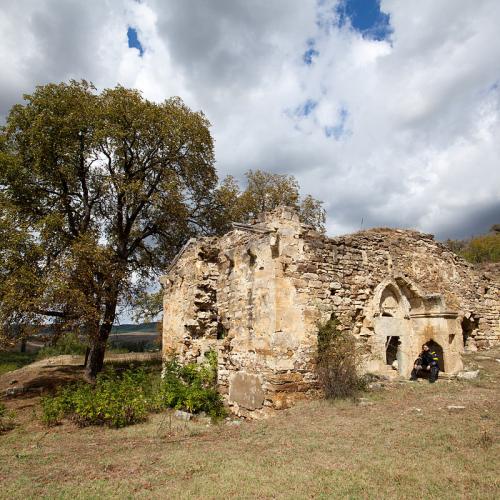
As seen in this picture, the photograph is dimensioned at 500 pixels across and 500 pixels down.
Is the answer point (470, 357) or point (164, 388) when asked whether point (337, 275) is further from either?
point (470, 357)

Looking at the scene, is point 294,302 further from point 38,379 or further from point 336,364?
point 38,379

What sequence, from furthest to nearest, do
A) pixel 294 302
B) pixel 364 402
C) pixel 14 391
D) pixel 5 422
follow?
1. pixel 14 391
2. pixel 5 422
3. pixel 294 302
4. pixel 364 402

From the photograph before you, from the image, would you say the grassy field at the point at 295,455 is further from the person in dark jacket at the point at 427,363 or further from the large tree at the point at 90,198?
the large tree at the point at 90,198

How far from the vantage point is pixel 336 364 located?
26.5 feet

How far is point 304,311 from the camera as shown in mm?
8312

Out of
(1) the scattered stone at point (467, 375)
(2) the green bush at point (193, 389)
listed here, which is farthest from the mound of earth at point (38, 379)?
(1) the scattered stone at point (467, 375)

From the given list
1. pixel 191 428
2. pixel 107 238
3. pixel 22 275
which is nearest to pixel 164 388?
pixel 191 428

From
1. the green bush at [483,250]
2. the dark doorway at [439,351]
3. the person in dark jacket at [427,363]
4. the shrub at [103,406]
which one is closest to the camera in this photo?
the shrub at [103,406]

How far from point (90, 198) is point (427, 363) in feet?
39.7

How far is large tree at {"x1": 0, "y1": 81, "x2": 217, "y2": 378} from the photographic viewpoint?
10.8 metres

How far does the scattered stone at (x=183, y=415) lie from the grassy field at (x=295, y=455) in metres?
0.38

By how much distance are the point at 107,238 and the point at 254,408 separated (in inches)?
358

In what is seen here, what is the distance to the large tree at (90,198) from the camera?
10844 mm

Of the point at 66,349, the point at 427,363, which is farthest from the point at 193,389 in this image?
the point at 66,349
